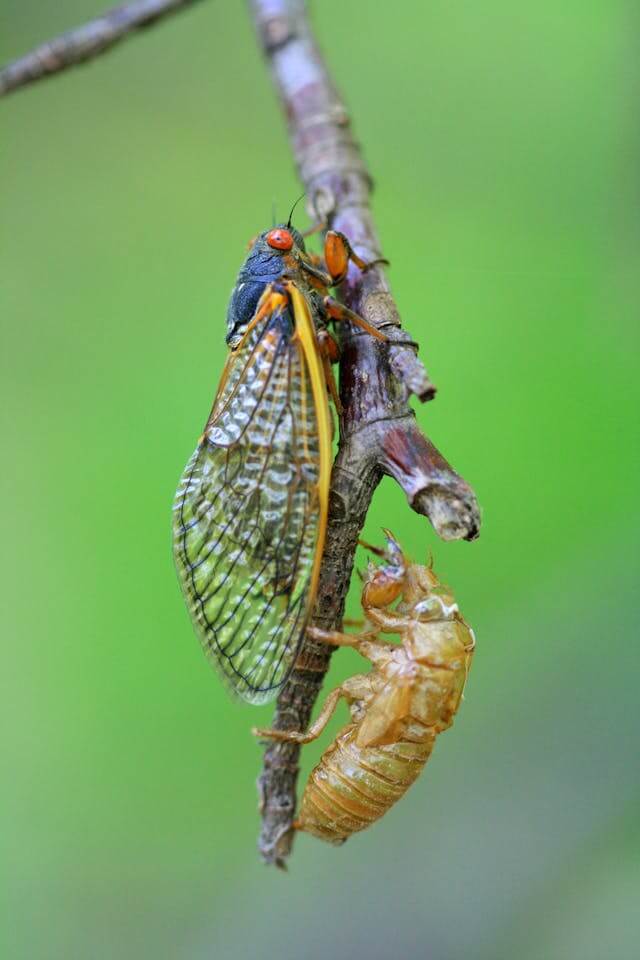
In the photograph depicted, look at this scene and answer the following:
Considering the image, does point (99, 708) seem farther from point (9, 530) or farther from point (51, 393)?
point (51, 393)

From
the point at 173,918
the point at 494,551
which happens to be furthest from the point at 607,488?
the point at 173,918

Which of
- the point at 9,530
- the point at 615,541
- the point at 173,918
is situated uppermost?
the point at 615,541

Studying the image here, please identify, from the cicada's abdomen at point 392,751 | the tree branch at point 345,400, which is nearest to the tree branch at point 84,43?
the tree branch at point 345,400

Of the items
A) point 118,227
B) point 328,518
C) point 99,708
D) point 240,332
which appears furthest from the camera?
point 118,227

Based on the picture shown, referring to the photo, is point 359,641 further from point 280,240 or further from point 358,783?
point 280,240

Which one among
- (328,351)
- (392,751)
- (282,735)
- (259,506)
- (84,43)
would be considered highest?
(84,43)

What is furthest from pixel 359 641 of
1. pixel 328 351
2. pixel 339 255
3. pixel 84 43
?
pixel 84 43

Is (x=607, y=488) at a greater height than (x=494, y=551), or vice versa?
(x=607, y=488)
